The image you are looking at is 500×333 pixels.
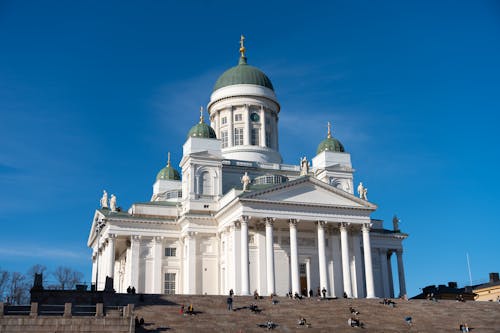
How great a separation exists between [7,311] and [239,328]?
13245 millimetres

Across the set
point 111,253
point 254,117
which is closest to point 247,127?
point 254,117

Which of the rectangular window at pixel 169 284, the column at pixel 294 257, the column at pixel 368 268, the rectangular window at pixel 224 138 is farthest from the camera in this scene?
the rectangular window at pixel 224 138

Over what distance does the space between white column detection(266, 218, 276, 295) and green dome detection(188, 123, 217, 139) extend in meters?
13.5

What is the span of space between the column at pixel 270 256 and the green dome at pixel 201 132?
1348cm

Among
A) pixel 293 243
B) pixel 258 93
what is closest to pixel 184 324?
pixel 293 243

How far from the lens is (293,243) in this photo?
181ft

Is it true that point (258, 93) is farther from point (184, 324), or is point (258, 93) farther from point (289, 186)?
point (184, 324)

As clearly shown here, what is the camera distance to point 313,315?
44.1m

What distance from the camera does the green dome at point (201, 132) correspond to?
2542 inches

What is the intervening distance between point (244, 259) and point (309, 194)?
847cm

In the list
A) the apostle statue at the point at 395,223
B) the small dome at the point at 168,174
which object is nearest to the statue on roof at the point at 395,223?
the apostle statue at the point at 395,223

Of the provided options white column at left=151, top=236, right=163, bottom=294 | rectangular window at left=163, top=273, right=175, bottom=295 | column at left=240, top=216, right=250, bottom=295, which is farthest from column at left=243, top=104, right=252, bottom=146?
rectangular window at left=163, top=273, right=175, bottom=295

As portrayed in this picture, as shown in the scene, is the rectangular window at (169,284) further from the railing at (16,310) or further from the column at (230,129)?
the railing at (16,310)

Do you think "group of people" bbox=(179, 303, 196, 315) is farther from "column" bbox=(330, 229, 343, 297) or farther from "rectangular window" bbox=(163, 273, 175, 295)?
"column" bbox=(330, 229, 343, 297)
